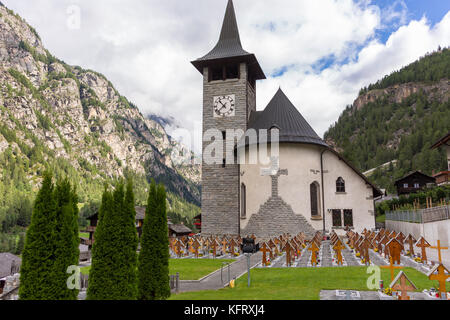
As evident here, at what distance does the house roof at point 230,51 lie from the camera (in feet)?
108

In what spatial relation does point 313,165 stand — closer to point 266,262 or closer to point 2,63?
point 266,262

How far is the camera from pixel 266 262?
17.5m

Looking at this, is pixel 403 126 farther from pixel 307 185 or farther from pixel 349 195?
pixel 307 185

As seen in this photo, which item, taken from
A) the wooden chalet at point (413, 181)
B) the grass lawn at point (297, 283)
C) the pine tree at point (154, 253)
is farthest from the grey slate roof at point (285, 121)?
the wooden chalet at point (413, 181)

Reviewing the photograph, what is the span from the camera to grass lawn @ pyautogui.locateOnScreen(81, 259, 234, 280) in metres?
15.2

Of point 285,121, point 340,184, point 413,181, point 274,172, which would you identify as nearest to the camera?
point 274,172

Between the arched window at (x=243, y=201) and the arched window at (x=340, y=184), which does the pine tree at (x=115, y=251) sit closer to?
the arched window at (x=243, y=201)

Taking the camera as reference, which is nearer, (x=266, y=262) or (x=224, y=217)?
(x=266, y=262)

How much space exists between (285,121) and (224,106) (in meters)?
6.29

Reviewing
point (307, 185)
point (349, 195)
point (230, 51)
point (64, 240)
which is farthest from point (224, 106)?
point (64, 240)

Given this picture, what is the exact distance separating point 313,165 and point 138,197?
140418 mm

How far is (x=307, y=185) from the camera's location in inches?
1125

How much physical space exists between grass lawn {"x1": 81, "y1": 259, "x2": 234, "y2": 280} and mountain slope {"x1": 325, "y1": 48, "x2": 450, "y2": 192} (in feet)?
331
